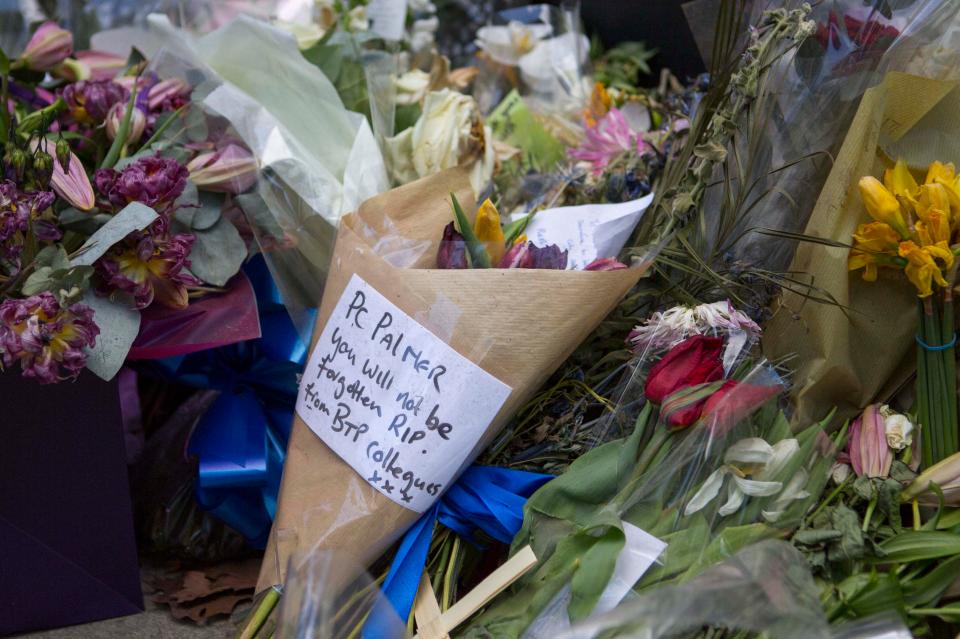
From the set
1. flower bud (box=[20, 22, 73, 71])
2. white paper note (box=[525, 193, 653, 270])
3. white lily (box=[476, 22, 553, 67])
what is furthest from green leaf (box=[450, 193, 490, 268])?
white lily (box=[476, 22, 553, 67])

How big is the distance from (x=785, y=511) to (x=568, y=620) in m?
0.22

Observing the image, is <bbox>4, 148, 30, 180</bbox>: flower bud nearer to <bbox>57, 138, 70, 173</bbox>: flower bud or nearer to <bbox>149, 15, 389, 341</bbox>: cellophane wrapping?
<bbox>57, 138, 70, 173</bbox>: flower bud

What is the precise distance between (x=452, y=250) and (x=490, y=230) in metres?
0.06

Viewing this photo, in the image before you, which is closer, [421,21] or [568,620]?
[568,620]

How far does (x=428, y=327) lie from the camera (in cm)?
86

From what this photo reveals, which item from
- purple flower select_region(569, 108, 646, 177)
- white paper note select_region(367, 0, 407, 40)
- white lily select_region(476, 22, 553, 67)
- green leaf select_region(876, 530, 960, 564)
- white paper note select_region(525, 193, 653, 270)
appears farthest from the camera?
white lily select_region(476, 22, 553, 67)

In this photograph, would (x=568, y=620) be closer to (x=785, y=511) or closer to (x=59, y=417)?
(x=785, y=511)

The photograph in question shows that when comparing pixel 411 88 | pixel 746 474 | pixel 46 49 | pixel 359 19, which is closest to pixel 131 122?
pixel 46 49

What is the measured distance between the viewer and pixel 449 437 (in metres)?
0.86

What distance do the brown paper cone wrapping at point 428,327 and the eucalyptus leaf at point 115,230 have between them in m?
0.20

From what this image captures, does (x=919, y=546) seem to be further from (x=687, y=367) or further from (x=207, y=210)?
(x=207, y=210)

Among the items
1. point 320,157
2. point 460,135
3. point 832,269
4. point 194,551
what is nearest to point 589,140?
point 460,135

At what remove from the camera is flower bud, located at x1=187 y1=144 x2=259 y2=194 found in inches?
42.7

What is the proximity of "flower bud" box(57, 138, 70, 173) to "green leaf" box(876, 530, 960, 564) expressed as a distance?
0.93 metres
